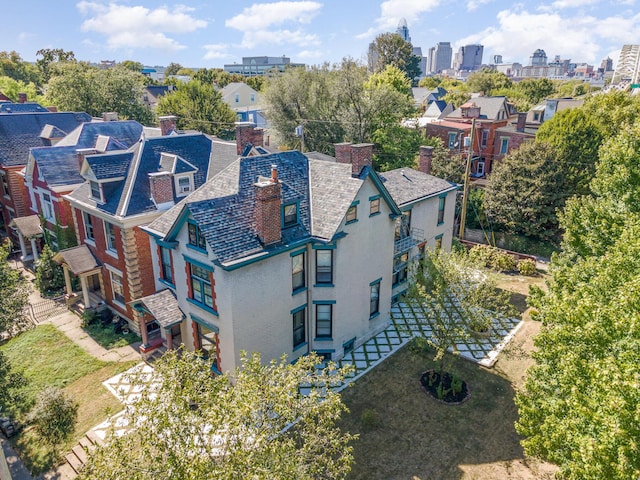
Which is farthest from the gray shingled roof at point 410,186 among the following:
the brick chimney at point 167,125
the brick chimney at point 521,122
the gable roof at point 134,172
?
the brick chimney at point 521,122

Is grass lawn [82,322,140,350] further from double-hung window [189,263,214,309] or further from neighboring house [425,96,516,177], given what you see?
neighboring house [425,96,516,177]

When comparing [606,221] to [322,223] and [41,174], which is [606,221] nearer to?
[322,223]

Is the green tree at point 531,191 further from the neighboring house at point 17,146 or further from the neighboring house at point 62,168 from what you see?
the neighboring house at point 17,146

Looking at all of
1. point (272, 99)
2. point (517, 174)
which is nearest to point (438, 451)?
point (517, 174)

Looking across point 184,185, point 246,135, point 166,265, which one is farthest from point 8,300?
point 246,135

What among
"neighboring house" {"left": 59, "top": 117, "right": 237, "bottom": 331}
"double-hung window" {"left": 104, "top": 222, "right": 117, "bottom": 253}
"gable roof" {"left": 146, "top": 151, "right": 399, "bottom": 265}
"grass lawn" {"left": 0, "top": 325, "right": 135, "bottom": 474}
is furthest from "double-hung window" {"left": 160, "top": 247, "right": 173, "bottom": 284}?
"grass lawn" {"left": 0, "top": 325, "right": 135, "bottom": 474}

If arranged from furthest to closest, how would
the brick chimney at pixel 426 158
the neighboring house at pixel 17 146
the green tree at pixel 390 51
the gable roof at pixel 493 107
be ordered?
the green tree at pixel 390 51, the gable roof at pixel 493 107, the neighboring house at pixel 17 146, the brick chimney at pixel 426 158
